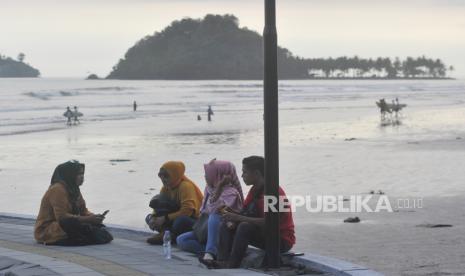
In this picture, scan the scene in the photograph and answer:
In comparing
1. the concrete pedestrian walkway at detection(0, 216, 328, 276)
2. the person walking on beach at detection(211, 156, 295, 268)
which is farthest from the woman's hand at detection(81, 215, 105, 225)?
the person walking on beach at detection(211, 156, 295, 268)

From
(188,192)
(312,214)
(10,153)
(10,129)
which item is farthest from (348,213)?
(10,129)

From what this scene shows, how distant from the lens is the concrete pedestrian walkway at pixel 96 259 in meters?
7.73

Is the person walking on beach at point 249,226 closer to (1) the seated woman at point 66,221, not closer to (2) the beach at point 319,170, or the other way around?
(1) the seated woman at point 66,221

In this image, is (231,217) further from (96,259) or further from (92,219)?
(92,219)

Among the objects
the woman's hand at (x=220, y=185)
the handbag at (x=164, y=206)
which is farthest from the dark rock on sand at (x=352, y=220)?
the woman's hand at (x=220, y=185)

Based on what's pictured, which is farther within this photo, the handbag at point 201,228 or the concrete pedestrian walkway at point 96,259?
the handbag at point 201,228

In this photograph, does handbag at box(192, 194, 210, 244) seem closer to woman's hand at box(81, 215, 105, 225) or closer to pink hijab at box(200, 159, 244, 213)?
pink hijab at box(200, 159, 244, 213)

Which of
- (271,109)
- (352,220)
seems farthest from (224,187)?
(352,220)

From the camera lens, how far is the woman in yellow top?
9.33m

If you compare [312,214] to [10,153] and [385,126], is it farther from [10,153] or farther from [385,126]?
[385,126]

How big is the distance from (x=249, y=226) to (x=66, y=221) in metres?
2.22

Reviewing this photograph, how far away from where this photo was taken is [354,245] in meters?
11.1

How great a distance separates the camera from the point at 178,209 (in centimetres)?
949

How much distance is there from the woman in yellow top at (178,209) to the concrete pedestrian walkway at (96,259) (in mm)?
233
